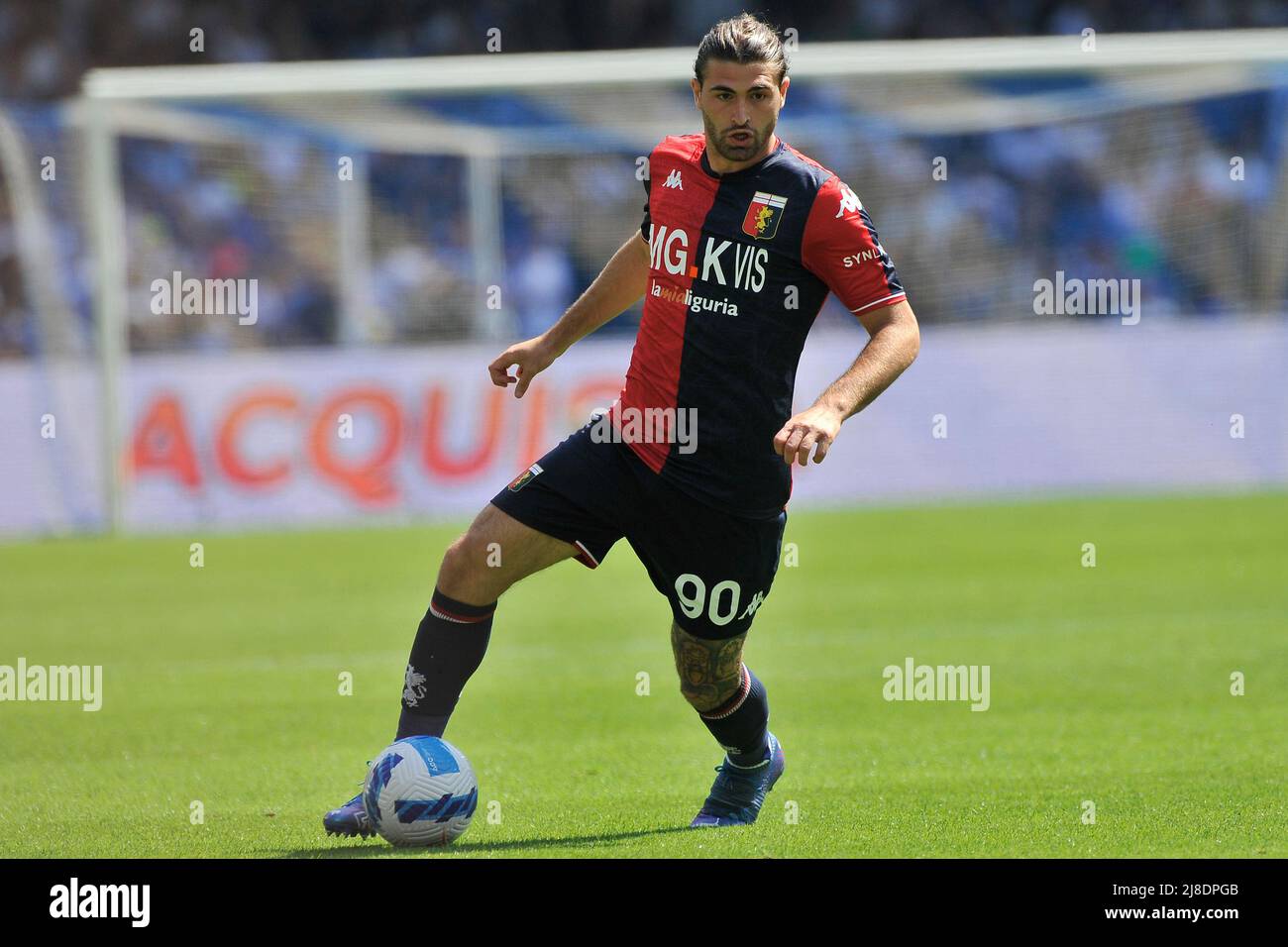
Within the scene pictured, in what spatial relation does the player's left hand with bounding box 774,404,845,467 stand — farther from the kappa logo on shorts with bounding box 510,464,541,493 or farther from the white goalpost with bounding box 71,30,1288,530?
the white goalpost with bounding box 71,30,1288,530

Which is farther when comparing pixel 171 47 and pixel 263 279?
pixel 171 47

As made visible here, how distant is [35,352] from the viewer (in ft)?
59.0

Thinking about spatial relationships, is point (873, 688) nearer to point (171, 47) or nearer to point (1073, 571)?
point (1073, 571)

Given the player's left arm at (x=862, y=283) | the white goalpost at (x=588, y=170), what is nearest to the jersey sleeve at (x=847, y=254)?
the player's left arm at (x=862, y=283)

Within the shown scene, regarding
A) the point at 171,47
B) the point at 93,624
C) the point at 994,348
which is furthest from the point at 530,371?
the point at 171,47

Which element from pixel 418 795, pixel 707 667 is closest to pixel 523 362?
pixel 707 667

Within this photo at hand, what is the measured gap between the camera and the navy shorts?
559 centimetres

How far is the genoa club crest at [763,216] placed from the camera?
5.49 metres

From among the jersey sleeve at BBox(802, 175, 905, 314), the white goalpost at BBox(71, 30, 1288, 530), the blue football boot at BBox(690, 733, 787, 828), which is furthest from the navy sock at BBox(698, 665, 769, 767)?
the white goalpost at BBox(71, 30, 1288, 530)

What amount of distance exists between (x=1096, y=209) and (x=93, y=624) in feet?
Result: 43.0

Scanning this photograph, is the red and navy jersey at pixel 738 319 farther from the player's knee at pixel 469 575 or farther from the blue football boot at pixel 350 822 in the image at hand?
the blue football boot at pixel 350 822

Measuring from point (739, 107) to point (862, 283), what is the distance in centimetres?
65

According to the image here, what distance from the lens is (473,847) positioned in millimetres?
5387

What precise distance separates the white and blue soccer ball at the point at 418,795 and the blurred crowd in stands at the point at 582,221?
1423cm
